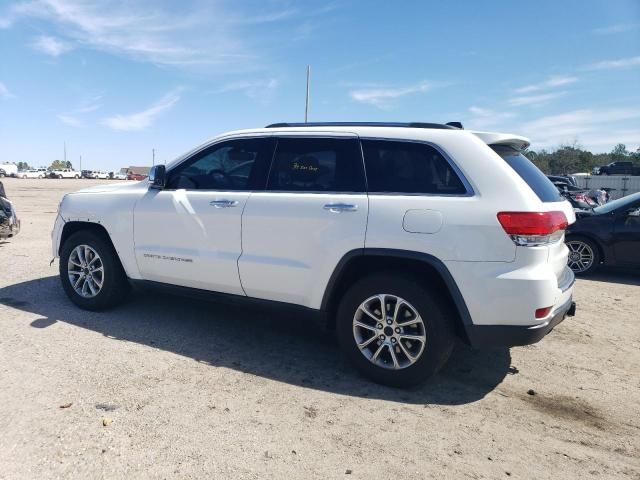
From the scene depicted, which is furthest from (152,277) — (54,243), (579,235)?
(579,235)

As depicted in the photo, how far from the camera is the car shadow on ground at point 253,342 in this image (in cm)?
354

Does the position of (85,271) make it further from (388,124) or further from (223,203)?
(388,124)

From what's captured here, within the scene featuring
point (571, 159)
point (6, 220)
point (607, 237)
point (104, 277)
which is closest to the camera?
point (104, 277)

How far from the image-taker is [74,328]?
174 inches

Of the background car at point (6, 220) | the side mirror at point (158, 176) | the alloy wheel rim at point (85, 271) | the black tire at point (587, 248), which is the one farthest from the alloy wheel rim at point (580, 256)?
the background car at point (6, 220)

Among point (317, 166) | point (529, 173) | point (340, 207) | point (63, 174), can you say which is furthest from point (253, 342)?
point (63, 174)

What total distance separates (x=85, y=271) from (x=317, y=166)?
284cm

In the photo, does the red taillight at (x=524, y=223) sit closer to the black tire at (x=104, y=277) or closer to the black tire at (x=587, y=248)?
the black tire at (x=104, y=277)

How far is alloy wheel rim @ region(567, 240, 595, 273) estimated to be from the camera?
779 centimetres

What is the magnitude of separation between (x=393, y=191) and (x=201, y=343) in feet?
7.29

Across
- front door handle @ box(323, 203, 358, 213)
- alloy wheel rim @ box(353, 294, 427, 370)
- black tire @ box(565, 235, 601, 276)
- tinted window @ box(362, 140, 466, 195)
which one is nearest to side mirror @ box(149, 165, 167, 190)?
front door handle @ box(323, 203, 358, 213)

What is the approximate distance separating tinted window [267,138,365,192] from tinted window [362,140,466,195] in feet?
0.35

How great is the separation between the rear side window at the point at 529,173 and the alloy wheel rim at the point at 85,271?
396cm

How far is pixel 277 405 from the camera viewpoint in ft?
10.4
